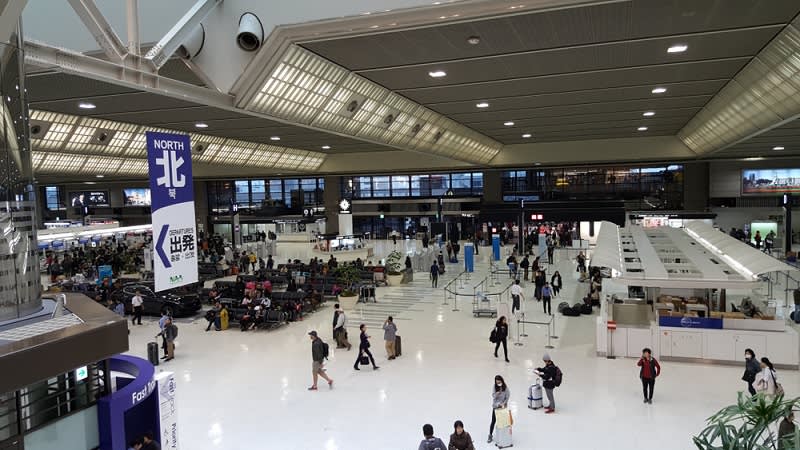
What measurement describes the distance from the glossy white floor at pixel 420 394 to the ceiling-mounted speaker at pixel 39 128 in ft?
36.2

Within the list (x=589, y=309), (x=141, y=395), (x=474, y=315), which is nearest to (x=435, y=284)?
(x=474, y=315)

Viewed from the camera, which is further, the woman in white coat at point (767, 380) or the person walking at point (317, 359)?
the person walking at point (317, 359)

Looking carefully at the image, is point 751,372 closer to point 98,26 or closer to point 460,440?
point 460,440

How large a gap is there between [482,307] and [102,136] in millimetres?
18749

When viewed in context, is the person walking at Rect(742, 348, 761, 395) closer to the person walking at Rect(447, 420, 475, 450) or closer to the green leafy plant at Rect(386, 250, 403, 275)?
the person walking at Rect(447, 420, 475, 450)

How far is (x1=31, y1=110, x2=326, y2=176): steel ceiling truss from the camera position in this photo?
23.3 m

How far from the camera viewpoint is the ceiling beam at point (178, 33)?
32.8 ft

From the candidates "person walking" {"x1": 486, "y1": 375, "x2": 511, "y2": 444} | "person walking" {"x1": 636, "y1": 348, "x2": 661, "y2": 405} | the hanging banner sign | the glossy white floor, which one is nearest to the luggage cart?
the glossy white floor

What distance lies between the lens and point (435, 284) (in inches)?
968

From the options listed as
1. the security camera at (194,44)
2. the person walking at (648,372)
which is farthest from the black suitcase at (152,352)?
the person walking at (648,372)

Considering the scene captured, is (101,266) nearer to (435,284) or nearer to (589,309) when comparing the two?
(435,284)

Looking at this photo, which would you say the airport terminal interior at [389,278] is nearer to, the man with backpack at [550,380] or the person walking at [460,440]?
the man with backpack at [550,380]

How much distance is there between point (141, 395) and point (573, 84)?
1483cm

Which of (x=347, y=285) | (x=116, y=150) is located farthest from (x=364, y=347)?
(x=116, y=150)
